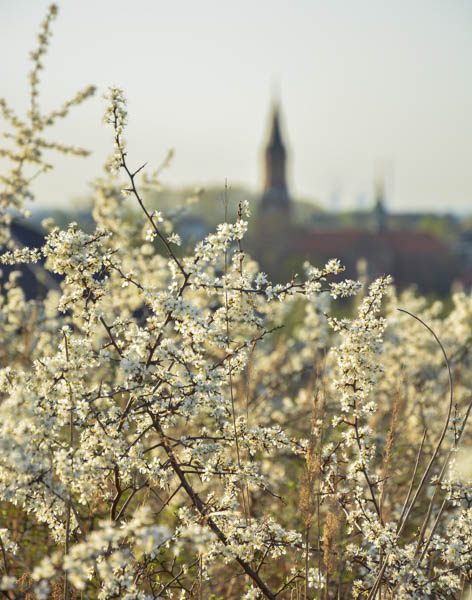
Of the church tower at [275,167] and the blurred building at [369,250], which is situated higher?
the church tower at [275,167]

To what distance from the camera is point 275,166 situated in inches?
3580

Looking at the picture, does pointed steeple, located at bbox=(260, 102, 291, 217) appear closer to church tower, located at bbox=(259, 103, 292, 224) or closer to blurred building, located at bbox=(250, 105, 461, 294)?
church tower, located at bbox=(259, 103, 292, 224)

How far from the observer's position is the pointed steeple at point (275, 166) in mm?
90562

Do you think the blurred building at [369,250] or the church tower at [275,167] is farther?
the church tower at [275,167]

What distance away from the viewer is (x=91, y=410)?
2676mm

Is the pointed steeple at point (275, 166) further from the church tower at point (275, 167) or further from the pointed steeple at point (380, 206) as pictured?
the pointed steeple at point (380, 206)

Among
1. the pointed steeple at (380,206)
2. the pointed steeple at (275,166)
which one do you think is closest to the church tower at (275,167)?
the pointed steeple at (275,166)

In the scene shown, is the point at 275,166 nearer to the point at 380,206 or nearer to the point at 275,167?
the point at 275,167

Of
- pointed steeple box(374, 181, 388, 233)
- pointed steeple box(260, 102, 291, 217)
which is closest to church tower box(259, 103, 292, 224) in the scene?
pointed steeple box(260, 102, 291, 217)

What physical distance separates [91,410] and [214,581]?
2.29 metres

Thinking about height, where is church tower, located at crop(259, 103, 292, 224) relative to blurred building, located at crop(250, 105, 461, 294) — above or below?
above

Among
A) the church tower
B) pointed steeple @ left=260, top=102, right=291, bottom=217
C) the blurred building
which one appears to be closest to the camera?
the blurred building

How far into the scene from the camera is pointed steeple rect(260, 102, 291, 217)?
3565 inches

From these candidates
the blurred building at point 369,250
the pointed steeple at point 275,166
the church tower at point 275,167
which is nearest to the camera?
the blurred building at point 369,250
